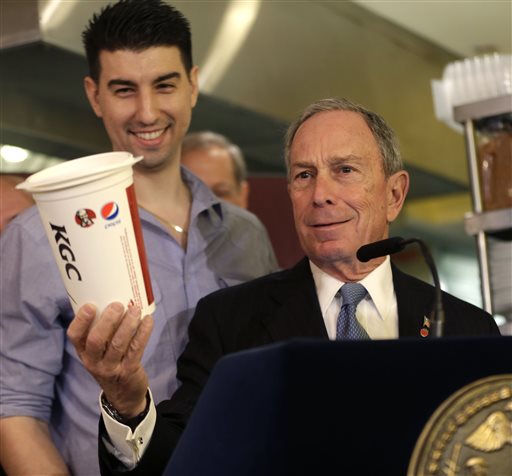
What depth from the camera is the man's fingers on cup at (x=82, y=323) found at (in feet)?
4.75

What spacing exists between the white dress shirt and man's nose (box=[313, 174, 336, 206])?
0.14m

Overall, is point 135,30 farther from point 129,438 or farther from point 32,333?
point 129,438

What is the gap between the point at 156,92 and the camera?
2277mm

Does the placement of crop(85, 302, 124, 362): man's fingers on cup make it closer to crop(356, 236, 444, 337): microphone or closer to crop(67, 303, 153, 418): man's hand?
crop(67, 303, 153, 418): man's hand

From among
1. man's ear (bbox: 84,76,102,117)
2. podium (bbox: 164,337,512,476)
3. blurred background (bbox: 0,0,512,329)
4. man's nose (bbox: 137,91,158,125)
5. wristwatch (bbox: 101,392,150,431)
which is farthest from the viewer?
blurred background (bbox: 0,0,512,329)

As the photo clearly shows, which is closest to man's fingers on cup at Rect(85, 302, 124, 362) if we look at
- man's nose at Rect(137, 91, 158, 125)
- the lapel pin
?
the lapel pin

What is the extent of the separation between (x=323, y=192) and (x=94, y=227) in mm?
619

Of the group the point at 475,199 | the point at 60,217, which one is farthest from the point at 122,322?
the point at 475,199

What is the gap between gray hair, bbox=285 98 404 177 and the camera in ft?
6.66

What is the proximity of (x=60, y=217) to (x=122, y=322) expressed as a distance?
0.16 metres

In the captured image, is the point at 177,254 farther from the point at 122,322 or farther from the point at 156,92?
the point at 122,322

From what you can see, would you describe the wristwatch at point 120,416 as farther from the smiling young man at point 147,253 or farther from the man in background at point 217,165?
the man in background at point 217,165

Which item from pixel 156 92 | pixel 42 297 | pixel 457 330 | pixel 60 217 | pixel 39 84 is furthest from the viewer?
pixel 39 84

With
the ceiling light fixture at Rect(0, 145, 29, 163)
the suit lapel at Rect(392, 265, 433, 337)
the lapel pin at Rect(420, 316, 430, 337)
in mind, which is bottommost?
the lapel pin at Rect(420, 316, 430, 337)
